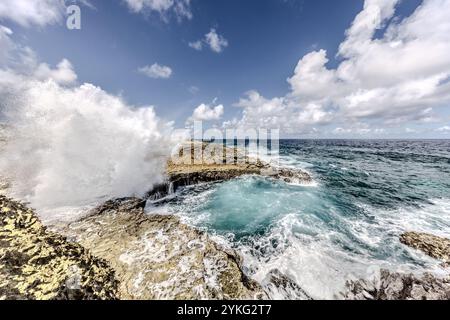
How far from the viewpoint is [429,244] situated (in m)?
8.37

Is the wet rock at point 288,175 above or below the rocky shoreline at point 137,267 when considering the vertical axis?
above

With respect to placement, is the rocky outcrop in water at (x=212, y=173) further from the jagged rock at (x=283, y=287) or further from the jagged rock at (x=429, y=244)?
the jagged rock at (x=283, y=287)

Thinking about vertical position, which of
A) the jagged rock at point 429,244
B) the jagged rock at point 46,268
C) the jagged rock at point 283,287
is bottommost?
the jagged rock at point 283,287

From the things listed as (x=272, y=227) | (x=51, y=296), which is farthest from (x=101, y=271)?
(x=272, y=227)

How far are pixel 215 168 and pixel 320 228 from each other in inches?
473

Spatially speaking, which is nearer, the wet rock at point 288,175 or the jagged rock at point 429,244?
the jagged rock at point 429,244

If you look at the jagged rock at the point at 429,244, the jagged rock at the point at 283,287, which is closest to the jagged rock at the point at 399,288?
the jagged rock at the point at 283,287

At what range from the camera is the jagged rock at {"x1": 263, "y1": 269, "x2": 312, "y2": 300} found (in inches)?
230

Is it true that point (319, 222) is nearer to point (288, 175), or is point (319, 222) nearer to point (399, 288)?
point (399, 288)

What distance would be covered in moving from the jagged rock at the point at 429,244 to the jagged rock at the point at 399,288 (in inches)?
69.5

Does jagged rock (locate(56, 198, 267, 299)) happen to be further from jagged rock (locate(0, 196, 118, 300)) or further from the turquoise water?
the turquoise water

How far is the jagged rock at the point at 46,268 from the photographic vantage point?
499 centimetres

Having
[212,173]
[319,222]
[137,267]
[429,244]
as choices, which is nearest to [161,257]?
[137,267]

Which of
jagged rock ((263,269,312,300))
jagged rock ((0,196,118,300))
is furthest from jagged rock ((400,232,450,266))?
jagged rock ((0,196,118,300))
